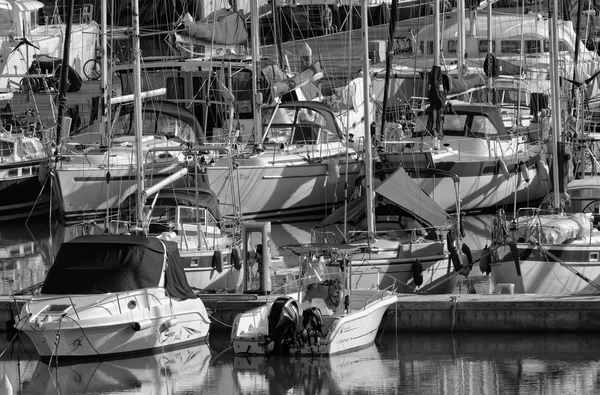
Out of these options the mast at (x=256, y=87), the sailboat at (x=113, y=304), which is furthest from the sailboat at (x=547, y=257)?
the mast at (x=256, y=87)

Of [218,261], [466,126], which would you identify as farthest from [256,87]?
[218,261]

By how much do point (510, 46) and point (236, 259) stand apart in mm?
30528

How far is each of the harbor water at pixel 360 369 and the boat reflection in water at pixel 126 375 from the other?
1 centimetres

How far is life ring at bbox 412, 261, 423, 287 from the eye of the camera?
25.2 meters

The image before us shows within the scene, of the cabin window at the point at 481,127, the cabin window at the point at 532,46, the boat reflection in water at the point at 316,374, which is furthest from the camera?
the cabin window at the point at 532,46

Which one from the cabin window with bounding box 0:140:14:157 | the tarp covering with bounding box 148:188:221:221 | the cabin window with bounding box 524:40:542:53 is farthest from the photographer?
the cabin window with bounding box 524:40:542:53

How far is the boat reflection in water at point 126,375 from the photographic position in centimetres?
1981

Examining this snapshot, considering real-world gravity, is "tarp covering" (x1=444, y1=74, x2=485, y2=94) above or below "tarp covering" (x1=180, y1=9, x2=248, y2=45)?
below

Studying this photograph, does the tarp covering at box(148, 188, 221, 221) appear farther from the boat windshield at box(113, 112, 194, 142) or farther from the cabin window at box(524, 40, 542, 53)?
the cabin window at box(524, 40, 542, 53)

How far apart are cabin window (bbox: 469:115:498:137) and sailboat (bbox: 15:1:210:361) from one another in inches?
671

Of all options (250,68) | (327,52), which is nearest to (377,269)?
(250,68)

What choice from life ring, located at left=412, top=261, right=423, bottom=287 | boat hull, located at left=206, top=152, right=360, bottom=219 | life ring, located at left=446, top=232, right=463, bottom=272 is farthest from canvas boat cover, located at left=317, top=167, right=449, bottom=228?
boat hull, located at left=206, top=152, right=360, bottom=219

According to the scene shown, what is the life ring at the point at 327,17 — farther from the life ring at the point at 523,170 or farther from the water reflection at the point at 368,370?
the water reflection at the point at 368,370

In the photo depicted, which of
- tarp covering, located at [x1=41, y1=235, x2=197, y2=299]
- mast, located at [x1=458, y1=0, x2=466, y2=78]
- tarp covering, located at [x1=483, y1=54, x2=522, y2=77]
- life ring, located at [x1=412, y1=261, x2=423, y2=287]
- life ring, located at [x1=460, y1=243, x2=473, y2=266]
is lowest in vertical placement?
life ring, located at [x1=412, y1=261, x2=423, y2=287]
